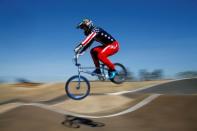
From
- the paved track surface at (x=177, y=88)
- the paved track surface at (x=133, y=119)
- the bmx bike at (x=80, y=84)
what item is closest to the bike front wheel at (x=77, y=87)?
the bmx bike at (x=80, y=84)

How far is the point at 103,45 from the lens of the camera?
13680 mm

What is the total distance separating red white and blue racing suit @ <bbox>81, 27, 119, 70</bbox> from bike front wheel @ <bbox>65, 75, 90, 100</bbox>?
41.9 inches

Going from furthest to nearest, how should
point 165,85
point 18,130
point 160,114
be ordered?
1. point 165,85
2. point 160,114
3. point 18,130

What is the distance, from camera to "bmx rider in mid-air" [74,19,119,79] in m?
12.8

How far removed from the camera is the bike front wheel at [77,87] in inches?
545

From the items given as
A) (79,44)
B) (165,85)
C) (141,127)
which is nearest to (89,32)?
Answer: (79,44)

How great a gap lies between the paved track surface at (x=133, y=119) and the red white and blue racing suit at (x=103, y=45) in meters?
22.2

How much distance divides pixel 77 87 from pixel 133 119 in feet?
117

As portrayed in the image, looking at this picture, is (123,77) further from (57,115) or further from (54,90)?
(54,90)

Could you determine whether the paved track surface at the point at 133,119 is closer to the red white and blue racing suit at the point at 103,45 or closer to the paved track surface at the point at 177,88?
the paved track surface at the point at 177,88

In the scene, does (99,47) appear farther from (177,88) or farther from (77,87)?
(177,88)

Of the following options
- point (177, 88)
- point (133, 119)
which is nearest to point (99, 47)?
point (133, 119)

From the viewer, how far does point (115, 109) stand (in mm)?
59062

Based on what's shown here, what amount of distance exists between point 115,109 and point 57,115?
19.4m
